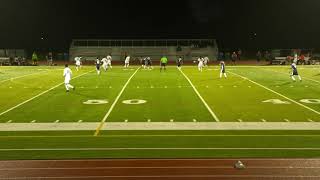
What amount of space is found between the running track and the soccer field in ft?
2.41

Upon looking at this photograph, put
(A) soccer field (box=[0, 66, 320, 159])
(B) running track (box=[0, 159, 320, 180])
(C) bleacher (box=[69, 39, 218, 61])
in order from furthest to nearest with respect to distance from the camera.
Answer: (C) bleacher (box=[69, 39, 218, 61])
(A) soccer field (box=[0, 66, 320, 159])
(B) running track (box=[0, 159, 320, 180])

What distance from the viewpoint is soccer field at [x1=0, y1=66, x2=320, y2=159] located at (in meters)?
12.3

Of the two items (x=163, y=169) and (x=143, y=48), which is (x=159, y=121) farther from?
(x=143, y=48)

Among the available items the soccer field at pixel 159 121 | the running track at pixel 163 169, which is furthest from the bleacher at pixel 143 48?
the running track at pixel 163 169

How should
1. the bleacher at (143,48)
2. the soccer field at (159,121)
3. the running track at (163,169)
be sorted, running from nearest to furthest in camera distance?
the running track at (163,169)
the soccer field at (159,121)
the bleacher at (143,48)

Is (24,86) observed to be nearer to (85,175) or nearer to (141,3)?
(85,175)

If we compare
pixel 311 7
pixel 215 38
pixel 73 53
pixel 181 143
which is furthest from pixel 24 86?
pixel 311 7

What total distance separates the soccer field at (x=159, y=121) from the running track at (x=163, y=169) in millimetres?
734

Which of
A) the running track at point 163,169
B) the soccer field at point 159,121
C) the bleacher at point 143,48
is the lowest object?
the soccer field at point 159,121

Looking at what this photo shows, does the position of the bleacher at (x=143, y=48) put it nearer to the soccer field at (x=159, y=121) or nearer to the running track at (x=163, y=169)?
the soccer field at (x=159, y=121)

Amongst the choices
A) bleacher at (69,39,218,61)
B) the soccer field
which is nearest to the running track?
the soccer field

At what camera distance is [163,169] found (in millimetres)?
10117

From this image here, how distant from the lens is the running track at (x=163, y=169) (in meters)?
9.50

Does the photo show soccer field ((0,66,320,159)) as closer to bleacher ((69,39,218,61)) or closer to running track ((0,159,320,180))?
running track ((0,159,320,180))
